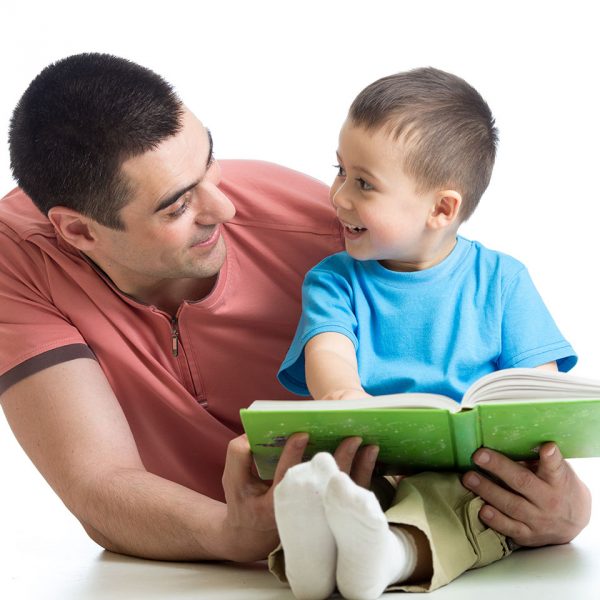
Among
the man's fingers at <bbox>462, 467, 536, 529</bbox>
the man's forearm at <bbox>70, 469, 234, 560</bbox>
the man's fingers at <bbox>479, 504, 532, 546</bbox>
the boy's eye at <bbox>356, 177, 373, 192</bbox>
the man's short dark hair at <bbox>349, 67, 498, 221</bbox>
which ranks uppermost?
the man's short dark hair at <bbox>349, 67, 498, 221</bbox>

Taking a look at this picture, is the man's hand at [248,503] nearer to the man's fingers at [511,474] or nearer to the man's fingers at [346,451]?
the man's fingers at [346,451]

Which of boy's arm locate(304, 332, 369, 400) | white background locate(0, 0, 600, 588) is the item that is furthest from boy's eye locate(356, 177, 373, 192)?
white background locate(0, 0, 600, 588)

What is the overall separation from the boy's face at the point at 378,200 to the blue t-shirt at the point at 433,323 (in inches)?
3.5

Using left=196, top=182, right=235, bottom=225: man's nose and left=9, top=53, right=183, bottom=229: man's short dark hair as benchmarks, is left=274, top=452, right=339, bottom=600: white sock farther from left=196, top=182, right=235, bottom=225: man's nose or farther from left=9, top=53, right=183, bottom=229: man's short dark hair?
left=9, top=53, right=183, bottom=229: man's short dark hair

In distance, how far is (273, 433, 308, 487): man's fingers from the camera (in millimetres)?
2092

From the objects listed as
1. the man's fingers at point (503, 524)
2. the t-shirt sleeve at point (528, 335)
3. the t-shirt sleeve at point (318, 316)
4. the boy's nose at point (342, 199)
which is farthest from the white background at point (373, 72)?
the man's fingers at point (503, 524)

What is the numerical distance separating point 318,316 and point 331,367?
168 mm

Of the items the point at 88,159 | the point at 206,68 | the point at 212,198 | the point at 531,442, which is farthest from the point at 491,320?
the point at 206,68

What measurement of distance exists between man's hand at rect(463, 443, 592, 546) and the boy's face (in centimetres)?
52

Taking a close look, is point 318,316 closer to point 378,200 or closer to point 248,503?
point 378,200

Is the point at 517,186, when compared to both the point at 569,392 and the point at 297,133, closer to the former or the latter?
the point at 297,133

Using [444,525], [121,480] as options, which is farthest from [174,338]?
[444,525]

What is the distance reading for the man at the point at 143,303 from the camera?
2.57m

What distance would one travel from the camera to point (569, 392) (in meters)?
2.07
